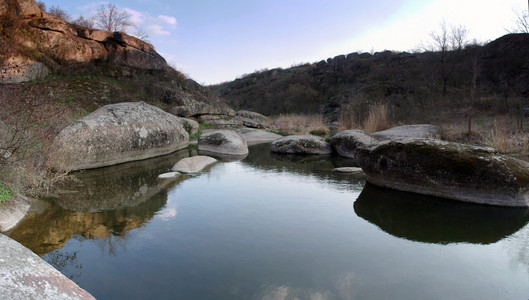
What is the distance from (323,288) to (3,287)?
91.5 inches

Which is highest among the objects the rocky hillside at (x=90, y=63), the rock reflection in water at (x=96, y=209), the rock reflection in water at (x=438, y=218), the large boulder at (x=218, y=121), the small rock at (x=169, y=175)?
the rocky hillside at (x=90, y=63)

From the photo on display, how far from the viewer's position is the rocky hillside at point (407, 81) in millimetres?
27859

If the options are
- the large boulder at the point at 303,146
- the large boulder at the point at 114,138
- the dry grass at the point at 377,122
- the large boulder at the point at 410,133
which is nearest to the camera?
the large boulder at the point at 114,138

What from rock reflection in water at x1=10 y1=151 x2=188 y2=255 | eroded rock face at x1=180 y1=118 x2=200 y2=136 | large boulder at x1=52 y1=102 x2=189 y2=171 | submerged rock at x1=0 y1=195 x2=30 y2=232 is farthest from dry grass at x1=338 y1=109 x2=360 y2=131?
submerged rock at x1=0 y1=195 x2=30 y2=232

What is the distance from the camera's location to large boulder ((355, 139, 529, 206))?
17.5ft

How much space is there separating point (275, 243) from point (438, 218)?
8.66ft

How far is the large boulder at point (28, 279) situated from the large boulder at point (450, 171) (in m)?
5.58

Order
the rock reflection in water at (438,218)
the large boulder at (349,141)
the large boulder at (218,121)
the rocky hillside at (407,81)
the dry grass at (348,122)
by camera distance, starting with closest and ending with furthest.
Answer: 1. the rock reflection in water at (438,218)
2. the large boulder at (349,141)
3. the dry grass at (348,122)
4. the large boulder at (218,121)
5. the rocky hillside at (407,81)

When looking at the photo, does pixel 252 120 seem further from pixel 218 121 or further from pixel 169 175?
pixel 169 175

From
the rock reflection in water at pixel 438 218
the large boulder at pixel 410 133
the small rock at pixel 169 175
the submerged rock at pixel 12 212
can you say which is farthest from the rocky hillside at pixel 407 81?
the submerged rock at pixel 12 212

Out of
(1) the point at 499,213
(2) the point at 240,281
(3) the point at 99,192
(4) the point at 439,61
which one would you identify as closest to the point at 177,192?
(3) the point at 99,192

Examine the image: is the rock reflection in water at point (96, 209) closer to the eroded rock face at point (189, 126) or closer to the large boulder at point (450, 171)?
the large boulder at point (450, 171)

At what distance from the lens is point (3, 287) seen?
1.99 meters

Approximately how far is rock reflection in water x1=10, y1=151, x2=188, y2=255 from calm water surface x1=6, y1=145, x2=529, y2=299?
0.06ft
